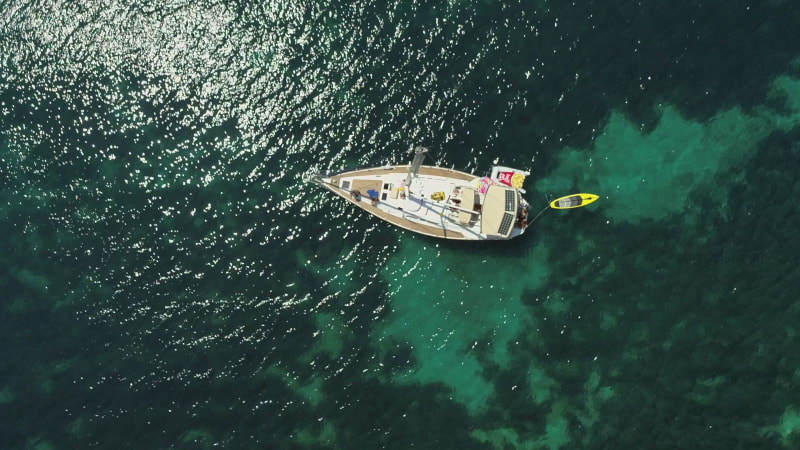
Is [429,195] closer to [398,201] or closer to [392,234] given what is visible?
[398,201]

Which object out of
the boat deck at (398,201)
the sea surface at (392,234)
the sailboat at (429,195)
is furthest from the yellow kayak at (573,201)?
the boat deck at (398,201)

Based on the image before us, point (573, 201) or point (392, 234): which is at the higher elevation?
point (392, 234)

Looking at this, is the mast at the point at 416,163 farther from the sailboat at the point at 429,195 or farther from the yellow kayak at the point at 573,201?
the yellow kayak at the point at 573,201

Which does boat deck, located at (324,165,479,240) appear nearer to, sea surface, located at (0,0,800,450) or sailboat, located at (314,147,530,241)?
sailboat, located at (314,147,530,241)

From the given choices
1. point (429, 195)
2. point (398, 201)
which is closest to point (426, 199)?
point (429, 195)

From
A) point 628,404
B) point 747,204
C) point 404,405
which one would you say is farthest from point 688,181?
point 404,405

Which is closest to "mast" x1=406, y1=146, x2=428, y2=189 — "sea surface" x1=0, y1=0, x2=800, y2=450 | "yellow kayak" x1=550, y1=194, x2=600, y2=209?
"sea surface" x1=0, y1=0, x2=800, y2=450
